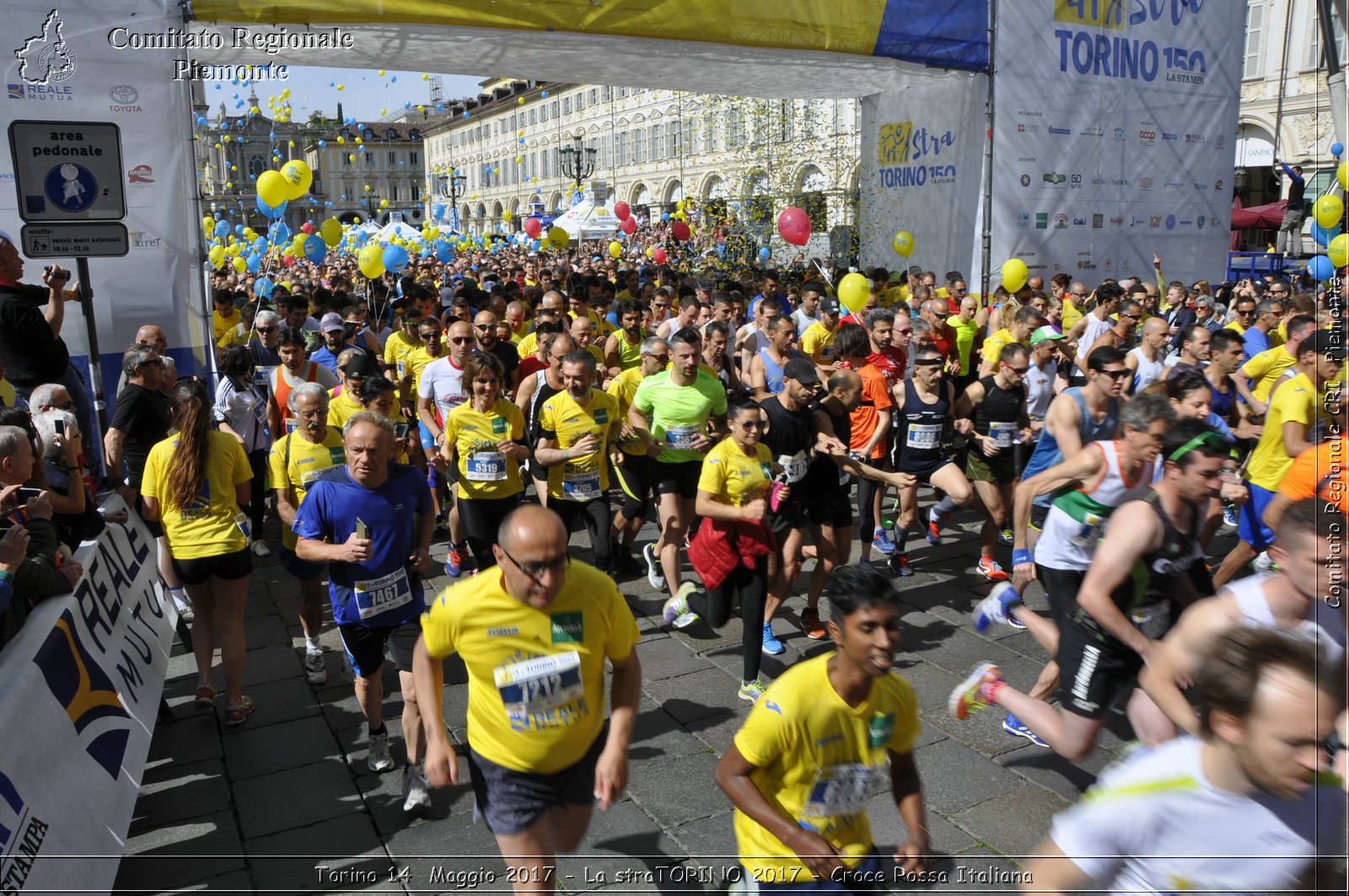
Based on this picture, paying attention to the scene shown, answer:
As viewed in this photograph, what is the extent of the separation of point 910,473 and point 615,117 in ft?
191

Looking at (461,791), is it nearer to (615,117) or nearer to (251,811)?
(251,811)

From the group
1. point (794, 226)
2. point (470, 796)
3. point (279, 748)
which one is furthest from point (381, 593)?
point (794, 226)

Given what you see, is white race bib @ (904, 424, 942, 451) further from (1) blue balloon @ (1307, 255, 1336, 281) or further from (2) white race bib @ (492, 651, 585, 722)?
(1) blue balloon @ (1307, 255, 1336, 281)

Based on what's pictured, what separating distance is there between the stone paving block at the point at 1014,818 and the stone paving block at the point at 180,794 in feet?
10.7

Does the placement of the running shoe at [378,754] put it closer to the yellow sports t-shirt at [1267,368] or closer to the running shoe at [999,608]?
the running shoe at [999,608]

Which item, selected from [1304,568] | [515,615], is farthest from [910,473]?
[515,615]

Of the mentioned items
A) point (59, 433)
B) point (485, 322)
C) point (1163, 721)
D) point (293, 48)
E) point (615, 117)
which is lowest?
point (1163, 721)

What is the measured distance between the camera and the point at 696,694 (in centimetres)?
506

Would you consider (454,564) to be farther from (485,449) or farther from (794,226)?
(794,226)

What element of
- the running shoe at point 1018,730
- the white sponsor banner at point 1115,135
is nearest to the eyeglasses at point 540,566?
the running shoe at point 1018,730

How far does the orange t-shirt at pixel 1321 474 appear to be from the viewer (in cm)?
438

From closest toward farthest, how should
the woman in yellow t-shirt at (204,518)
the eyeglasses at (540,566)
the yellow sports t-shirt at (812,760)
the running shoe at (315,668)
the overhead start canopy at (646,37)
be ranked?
1. the yellow sports t-shirt at (812,760)
2. the eyeglasses at (540,566)
3. the woman in yellow t-shirt at (204,518)
4. the running shoe at (315,668)
5. the overhead start canopy at (646,37)

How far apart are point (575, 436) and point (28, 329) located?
3674 millimetres

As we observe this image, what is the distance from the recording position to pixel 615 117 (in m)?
60.6
